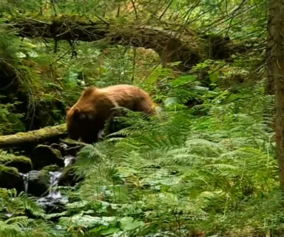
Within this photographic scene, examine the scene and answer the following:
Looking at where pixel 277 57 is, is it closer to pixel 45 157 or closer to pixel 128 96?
pixel 128 96

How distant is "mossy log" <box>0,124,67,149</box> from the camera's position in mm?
8344

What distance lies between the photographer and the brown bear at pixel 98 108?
812cm

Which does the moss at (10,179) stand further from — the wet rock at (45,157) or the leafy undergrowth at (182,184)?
the leafy undergrowth at (182,184)

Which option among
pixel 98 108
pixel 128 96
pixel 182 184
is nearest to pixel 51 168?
pixel 98 108

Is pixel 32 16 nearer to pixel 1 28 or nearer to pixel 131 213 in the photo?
pixel 1 28

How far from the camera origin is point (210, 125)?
21.9 feet

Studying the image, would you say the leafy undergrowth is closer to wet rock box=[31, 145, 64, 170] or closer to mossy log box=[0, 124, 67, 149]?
wet rock box=[31, 145, 64, 170]

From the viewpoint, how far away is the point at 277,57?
11.9 ft

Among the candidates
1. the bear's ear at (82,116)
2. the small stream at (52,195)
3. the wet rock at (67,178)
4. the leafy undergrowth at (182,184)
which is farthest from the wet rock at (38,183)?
the leafy undergrowth at (182,184)

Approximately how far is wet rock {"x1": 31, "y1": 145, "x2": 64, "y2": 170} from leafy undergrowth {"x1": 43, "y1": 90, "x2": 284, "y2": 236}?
2261 millimetres

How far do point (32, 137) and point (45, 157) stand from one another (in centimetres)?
38

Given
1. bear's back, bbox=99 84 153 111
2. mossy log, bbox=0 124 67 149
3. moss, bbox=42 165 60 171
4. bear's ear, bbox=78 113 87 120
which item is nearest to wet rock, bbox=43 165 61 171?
moss, bbox=42 165 60 171

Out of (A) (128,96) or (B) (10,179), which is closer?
(B) (10,179)

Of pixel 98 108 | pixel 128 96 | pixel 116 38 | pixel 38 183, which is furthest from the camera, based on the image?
pixel 128 96
